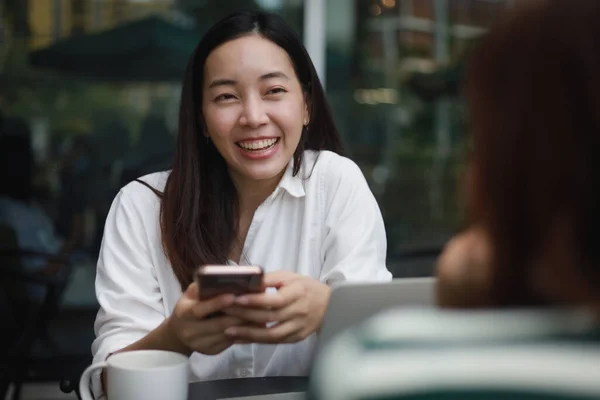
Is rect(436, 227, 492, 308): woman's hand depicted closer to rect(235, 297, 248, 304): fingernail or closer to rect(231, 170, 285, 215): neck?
rect(235, 297, 248, 304): fingernail

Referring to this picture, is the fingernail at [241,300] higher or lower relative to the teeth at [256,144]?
lower

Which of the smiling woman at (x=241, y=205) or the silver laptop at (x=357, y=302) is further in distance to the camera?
the smiling woman at (x=241, y=205)

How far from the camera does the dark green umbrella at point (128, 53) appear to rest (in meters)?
4.79

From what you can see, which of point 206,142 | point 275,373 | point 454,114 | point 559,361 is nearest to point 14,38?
point 454,114

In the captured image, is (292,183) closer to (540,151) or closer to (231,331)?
(231,331)

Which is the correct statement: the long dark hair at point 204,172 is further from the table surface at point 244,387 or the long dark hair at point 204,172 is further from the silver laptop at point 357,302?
the silver laptop at point 357,302

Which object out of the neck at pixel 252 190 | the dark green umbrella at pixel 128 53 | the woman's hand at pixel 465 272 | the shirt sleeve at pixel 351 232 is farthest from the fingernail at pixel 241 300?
the dark green umbrella at pixel 128 53

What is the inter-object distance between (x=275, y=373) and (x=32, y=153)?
11.5ft

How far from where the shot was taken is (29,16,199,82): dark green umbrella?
Result: 4.79 m

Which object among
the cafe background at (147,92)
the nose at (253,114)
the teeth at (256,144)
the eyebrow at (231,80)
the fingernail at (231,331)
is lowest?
the fingernail at (231,331)

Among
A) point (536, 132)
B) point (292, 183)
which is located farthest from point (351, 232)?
point (536, 132)

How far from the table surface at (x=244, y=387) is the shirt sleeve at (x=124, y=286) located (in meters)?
0.22

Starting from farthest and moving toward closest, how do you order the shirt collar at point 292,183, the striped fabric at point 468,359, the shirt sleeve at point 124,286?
1. the shirt collar at point 292,183
2. the shirt sleeve at point 124,286
3. the striped fabric at point 468,359

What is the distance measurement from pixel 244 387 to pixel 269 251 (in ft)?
1.73
